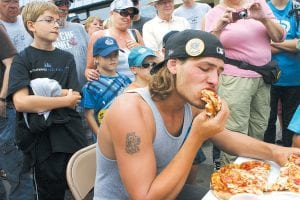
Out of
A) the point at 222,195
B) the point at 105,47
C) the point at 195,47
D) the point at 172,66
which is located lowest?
the point at 222,195

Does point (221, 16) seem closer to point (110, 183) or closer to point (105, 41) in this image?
point (105, 41)

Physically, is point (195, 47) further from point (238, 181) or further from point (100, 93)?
point (100, 93)

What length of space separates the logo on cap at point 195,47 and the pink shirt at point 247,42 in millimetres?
1615

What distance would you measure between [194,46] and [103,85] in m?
1.59

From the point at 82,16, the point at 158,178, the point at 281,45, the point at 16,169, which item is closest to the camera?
the point at 158,178

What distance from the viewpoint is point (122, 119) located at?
5.71 ft

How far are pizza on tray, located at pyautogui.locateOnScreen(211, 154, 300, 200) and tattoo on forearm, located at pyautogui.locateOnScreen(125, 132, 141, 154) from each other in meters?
0.38

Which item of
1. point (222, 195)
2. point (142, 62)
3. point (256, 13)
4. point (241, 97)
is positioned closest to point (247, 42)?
point (256, 13)

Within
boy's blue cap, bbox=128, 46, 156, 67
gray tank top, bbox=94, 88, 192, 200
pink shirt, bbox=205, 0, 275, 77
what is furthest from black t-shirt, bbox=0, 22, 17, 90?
pink shirt, bbox=205, 0, 275, 77

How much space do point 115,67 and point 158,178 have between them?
1.91 metres

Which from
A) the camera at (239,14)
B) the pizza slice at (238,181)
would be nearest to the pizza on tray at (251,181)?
the pizza slice at (238,181)

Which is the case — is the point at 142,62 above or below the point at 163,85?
below

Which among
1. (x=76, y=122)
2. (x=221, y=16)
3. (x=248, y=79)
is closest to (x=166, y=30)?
(x=221, y=16)

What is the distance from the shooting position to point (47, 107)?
2684 mm
